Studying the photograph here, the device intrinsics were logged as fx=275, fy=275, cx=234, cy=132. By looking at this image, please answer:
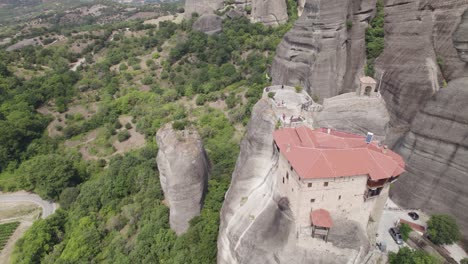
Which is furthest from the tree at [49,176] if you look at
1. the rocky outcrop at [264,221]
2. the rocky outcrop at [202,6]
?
the rocky outcrop at [202,6]

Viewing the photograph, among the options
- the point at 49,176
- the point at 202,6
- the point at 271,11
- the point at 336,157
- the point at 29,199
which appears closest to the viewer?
the point at 336,157

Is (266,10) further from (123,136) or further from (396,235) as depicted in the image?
(396,235)

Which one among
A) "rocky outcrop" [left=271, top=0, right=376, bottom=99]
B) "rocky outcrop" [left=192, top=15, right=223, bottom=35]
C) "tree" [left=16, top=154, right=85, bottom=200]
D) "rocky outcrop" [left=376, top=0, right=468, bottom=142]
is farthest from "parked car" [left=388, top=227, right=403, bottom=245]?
"rocky outcrop" [left=192, top=15, right=223, bottom=35]

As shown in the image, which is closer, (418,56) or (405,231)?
(405,231)

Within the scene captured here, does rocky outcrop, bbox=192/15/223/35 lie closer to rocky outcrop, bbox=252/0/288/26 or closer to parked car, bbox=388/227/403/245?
rocky outcrop, bbox=252/0/288/26

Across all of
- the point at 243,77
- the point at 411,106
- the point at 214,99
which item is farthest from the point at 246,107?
the point at 411,106

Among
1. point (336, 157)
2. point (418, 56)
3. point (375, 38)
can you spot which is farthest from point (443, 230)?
point (375, 38)

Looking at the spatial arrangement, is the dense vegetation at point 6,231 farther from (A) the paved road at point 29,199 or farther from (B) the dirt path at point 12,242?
(A) the paved road at point 29,199
